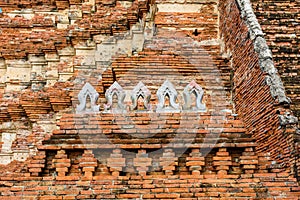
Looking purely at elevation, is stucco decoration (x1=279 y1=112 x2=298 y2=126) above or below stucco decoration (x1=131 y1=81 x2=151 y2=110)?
below

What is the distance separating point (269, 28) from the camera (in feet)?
28.7

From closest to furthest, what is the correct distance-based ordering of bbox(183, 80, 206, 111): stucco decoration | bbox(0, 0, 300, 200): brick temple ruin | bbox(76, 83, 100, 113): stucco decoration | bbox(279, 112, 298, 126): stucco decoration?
bbox(0, 0, 300, 200): brick temple ruin
bbox(279, 112, 298, 126): stucco decoration
bbox(76, 83, 100, 113): stucco decoration
bbox(183, 80, 206, 111): stucco decoration

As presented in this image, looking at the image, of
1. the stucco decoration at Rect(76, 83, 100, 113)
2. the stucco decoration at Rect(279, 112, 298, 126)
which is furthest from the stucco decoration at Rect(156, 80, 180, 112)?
the stucco decoration at Rect(279, 112, 298, 126)

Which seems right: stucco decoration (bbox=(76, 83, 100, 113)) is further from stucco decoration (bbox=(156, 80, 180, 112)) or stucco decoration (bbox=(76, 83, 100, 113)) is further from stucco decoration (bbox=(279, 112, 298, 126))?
stucco decoration (bbox=(279, 112, 298, 126))

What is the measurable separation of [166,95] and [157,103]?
0.51 metres

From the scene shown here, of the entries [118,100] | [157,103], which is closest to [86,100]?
[118,100]

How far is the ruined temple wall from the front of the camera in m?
6.15

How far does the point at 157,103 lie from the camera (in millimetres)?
6949

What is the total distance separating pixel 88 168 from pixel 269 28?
471 cm

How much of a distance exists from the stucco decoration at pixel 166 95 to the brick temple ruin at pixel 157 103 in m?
0.01

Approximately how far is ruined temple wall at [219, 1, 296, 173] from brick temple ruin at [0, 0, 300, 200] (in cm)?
2

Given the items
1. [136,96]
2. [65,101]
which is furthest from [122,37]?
[136,96]

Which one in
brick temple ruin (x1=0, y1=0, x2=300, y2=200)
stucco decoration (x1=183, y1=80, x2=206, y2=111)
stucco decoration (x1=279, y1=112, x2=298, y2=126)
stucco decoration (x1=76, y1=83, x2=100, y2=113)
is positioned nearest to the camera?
brick temple ruin (x1=0, y1=0, x2=300, y2=200)

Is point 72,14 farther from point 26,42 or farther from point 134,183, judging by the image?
point 134,183
